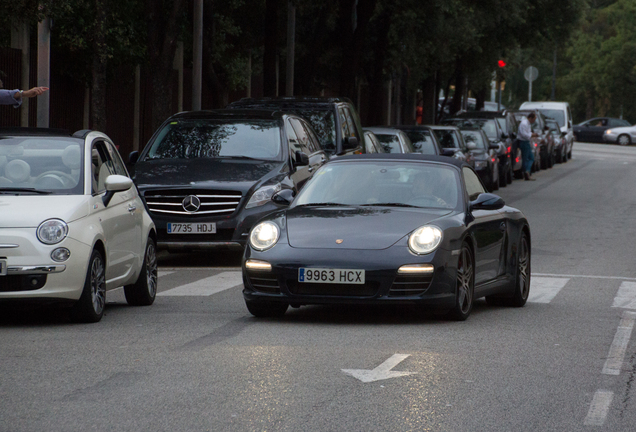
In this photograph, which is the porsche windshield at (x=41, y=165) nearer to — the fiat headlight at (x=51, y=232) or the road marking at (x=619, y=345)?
the fiat headlight at (x=51, y=232)

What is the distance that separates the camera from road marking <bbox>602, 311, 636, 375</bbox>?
7719 mm

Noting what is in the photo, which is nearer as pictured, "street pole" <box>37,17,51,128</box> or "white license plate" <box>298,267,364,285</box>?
"white license plate" <box>298,267,364,285</box>

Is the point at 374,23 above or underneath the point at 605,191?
above

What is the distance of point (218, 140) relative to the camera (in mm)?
15273

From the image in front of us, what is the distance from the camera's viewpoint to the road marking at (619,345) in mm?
7719

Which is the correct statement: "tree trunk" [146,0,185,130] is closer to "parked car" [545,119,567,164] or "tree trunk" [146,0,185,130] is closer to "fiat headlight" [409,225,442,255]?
"fiat headlight" [409,225,442,255]

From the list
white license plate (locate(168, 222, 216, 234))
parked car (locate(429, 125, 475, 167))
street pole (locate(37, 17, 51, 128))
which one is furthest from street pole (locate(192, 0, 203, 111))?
white license plate (locate(168, 222, 216, 234))

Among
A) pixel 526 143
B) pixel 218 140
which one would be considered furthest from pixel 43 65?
pixel 526 143

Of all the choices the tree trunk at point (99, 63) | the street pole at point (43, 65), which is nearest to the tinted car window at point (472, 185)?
the street pole at point (43, 65)

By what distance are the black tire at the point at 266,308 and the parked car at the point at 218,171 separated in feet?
13.2

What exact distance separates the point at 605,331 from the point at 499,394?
287 centimetres

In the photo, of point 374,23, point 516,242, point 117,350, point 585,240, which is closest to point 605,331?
point 516,242

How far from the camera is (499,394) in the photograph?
677 centimetres

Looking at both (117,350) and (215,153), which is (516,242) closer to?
(117,350)
